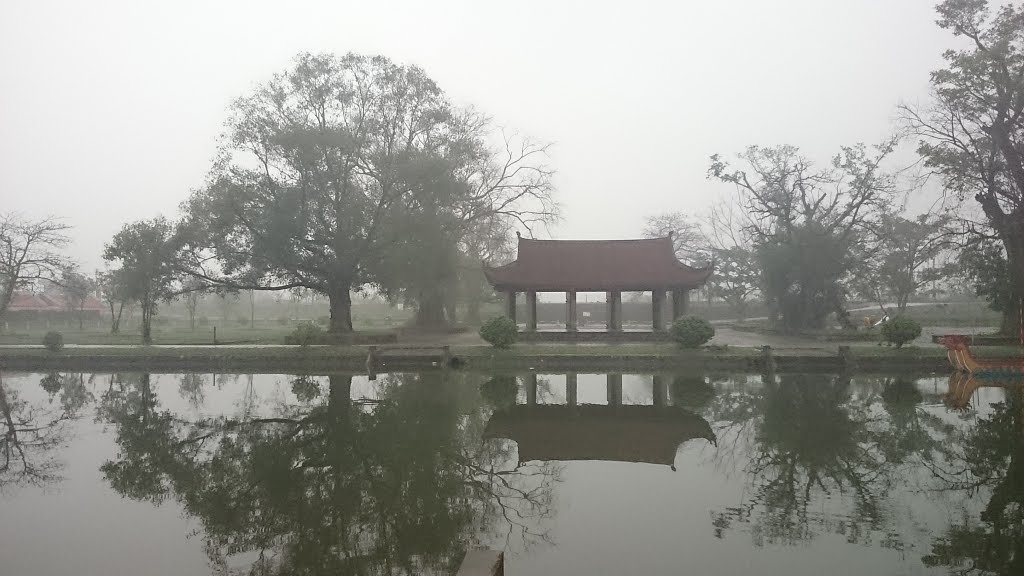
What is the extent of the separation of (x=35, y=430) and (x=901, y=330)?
24.2 metres

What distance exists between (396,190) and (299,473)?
67.5ft

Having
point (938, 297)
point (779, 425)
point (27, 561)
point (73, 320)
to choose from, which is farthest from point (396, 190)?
point (938, 297)

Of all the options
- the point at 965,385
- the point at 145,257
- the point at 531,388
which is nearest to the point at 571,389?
the point at 531,388

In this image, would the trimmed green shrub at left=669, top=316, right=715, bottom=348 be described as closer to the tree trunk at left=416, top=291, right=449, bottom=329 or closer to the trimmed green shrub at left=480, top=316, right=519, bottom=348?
the trimmed green shrub at left=480, top=316, right=519, bottom=348

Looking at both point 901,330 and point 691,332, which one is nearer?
point 901,330

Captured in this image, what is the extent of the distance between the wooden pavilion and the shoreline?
4.21m

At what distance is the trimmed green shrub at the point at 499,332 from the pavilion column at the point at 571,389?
2863 mm

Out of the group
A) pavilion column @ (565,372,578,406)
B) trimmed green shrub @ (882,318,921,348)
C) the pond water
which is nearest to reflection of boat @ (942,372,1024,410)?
the pond water

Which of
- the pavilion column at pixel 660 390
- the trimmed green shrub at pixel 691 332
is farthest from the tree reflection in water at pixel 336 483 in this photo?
the trimmed green shrub at pixel 691 332

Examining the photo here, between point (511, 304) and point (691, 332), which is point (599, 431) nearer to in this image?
point (691, 332)

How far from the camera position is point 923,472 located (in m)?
8.66

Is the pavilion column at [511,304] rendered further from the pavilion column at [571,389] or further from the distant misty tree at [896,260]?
the distant misty tree at [896,260]

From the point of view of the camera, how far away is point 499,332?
22438 mm

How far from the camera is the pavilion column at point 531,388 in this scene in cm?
1518
